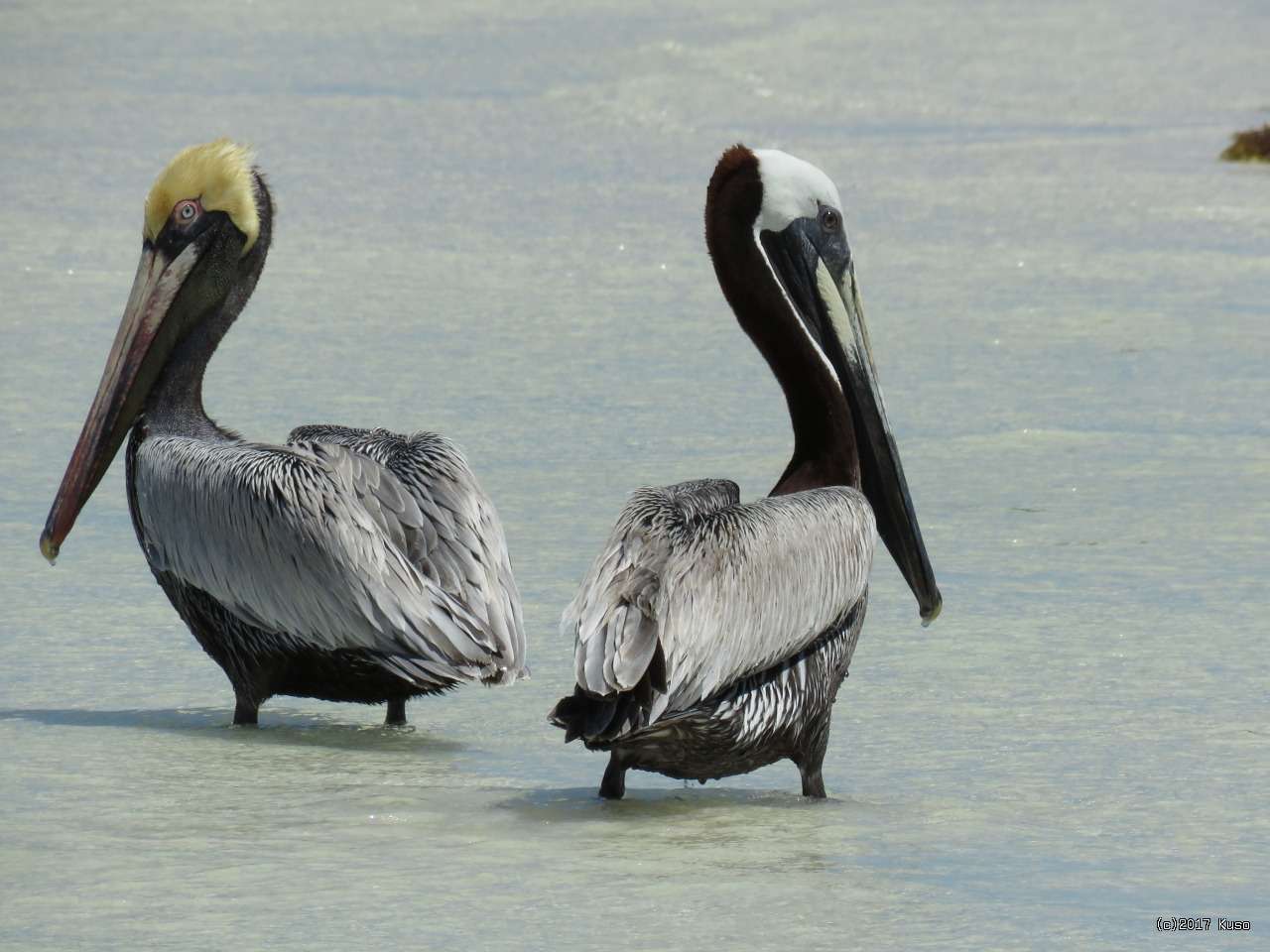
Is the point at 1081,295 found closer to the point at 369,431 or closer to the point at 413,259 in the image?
the point at 413,259

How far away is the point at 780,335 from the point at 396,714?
0.99 meters

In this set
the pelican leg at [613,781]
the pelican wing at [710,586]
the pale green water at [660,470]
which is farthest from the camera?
the pelican leg at [613,781]

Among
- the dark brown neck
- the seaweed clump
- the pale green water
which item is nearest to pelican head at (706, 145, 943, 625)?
the dark brown neck

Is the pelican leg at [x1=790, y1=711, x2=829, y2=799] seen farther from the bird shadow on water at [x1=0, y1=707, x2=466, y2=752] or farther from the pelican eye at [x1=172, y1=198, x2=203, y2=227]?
the pelican eye at [x1=172, y1=198, x2=203, y2=227]

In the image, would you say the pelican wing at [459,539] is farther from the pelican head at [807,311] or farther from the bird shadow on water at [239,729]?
the pelican head at [807,311]

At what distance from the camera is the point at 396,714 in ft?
12.7

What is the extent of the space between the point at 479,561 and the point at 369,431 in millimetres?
536

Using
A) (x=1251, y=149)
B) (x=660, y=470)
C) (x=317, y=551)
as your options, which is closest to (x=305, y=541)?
(x=317, y=551)

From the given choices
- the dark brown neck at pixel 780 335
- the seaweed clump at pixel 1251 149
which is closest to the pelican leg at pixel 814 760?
the dark brown neck at pixel 780 335

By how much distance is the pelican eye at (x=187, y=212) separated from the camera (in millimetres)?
4199

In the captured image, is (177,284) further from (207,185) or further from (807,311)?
(807,311)

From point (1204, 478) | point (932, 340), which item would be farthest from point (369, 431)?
point (932, 340)

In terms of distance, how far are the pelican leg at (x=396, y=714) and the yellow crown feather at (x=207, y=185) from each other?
1048mm

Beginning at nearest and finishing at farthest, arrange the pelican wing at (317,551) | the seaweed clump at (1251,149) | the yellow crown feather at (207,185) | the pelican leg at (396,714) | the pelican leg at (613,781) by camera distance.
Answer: the pelican leg at (613,781)
the pelican wing at (317,551)
the pelican leg at (396,714)
the yellow crown feather at (207,185)
the seaweed clump at (1251,149)
